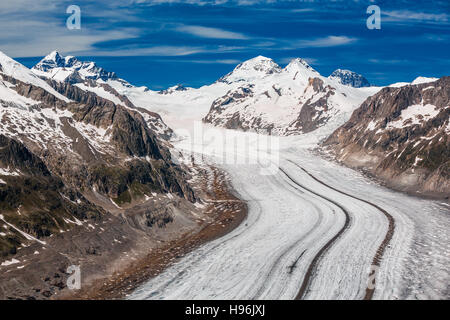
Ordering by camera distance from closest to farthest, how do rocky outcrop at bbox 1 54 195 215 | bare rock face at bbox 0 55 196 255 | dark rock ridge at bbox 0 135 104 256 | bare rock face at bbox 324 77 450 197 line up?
dark rock ridge at bbox 0 135 104 256, bare rock face at bbox 0 55 196 255, rocky outcrop at bbox 1 54 195 215, bare rock face at bbox 324 77 450 197

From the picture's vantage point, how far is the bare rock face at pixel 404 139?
90.2m

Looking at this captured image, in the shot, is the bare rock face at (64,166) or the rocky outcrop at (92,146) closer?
the bare rock face at (64,166)

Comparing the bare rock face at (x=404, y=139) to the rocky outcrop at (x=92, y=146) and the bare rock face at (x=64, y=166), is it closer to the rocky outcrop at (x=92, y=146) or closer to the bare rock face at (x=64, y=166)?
the bare rock face at (x=64, y=166)

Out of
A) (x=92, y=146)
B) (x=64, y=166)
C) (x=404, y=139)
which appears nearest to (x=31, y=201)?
(x=64, y=166)

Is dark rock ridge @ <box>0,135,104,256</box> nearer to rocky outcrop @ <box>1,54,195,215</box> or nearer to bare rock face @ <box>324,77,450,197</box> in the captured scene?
rocky outcrop @ <box>1,54,195,215</box>

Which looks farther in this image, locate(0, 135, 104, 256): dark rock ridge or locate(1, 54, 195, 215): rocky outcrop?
locate(1, 54, 195, 215): rocky outcrop

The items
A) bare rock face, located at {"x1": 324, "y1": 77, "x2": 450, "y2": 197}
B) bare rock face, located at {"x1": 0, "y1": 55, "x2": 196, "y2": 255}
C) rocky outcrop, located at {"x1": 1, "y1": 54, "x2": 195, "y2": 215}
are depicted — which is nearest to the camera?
bare rock face, located at {"x1": 0, "y1": 55, "x2": 196, "y2": 255}

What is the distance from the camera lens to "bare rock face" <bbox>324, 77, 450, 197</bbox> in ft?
296

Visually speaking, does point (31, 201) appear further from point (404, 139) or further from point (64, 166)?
point (404, 139)

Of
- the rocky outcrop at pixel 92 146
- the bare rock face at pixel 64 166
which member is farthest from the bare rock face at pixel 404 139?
the rocky outcrop at pixel 92 146

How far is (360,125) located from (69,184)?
10807 cm

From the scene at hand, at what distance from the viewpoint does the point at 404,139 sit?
116688mm

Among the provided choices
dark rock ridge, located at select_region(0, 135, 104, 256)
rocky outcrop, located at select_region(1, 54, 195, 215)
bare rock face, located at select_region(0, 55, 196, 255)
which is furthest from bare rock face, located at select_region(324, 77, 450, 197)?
dark rock ridge, located at select_region(0, 135, 104, 256)

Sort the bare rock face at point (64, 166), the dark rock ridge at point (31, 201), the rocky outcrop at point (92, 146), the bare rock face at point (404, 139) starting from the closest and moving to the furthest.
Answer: the dark rock ridge at point (31, 201)
the bare rock face at point (64, 166)
the rocky outcrop at point (92, 146)
the bare rock face at point (404, 139)
